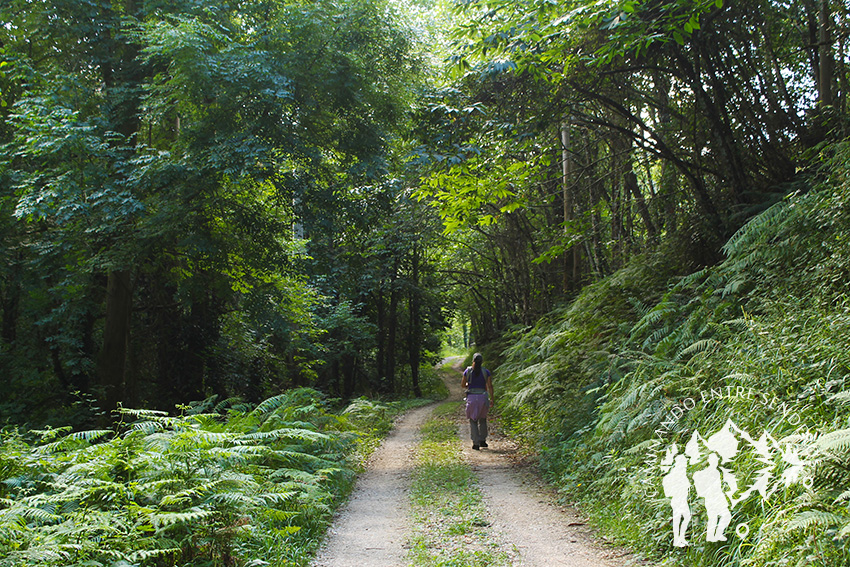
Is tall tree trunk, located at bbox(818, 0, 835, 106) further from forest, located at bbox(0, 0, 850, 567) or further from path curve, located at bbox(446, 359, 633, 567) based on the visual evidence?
path curve, located at bbox(446, 359, 633, 567)

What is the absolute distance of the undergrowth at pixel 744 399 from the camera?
3303mm

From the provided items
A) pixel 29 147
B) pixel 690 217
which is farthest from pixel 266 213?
pixel 690 217

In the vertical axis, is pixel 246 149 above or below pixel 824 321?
above

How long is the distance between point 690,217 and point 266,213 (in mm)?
8463

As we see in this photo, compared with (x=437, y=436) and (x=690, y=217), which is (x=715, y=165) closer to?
(x=690, y=217)

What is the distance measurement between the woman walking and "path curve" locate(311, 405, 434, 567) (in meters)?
1.36

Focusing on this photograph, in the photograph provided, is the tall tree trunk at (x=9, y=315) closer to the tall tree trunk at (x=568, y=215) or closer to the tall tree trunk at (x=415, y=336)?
the tall tree trunk at (x=568, y=215)

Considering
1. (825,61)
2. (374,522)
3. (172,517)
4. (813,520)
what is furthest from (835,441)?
(825,61)

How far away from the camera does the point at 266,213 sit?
11602mm

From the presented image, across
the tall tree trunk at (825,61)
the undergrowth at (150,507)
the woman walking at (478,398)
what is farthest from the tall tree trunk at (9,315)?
the tall tree trunk at (825,61)

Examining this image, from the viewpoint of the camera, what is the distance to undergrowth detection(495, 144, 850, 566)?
3.30 metres

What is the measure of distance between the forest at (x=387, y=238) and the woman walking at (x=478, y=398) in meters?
1.03

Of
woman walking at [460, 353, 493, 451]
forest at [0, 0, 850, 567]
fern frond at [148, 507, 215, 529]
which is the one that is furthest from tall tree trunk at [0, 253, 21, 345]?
fern frond at [148, 507, 215, 529]

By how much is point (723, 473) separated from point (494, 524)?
2468 millimetres
